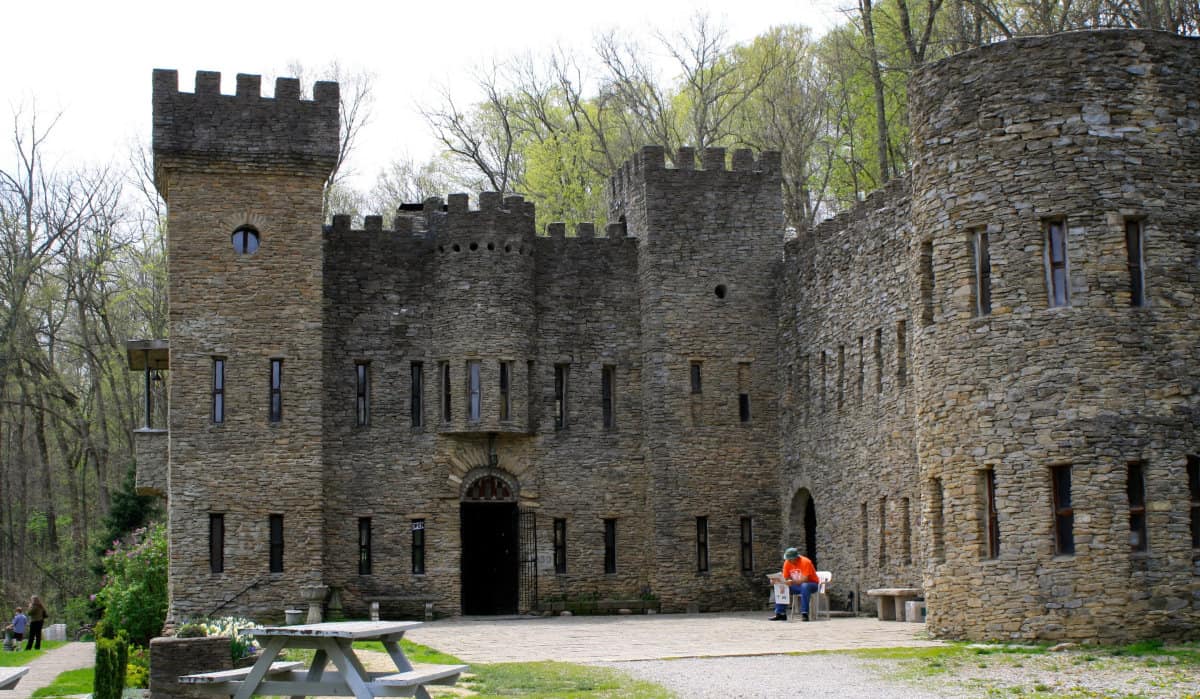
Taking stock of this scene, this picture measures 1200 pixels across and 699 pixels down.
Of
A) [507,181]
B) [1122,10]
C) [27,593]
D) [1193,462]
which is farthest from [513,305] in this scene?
[27,593]

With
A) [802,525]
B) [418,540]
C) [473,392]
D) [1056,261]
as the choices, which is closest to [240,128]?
[473,392]

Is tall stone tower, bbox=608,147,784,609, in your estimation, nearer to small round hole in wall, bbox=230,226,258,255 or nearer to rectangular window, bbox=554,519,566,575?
rectangular window, bbox=554,519,566,575

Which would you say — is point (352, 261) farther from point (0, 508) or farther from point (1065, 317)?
point (0, 508)

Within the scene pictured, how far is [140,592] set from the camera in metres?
29.0

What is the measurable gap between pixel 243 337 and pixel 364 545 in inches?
179

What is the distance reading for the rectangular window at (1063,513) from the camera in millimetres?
18609

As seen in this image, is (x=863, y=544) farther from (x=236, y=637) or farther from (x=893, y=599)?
(x=236, y=637)

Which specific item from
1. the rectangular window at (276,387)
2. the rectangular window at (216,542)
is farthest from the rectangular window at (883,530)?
the rectangular window at (216,542)

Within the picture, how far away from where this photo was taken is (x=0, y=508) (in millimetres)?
49844

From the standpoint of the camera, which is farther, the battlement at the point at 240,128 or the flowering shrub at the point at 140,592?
the battlement at the point at 240,128

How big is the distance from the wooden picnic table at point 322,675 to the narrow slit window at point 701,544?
662 inches

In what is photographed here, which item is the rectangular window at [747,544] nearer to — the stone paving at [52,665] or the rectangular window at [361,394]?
the rectangular window at [361,394]

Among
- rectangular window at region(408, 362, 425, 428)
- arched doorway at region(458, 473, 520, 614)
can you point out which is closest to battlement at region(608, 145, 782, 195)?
rectangular window at region(408, 362, 425, 428)

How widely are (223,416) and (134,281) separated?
1991cm
